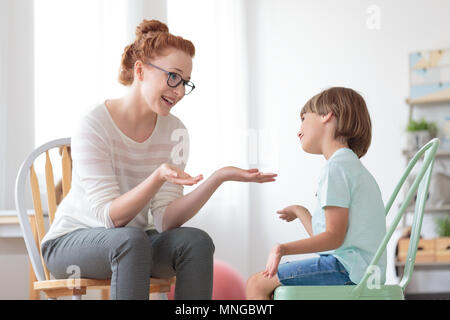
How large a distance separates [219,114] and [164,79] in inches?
88.0

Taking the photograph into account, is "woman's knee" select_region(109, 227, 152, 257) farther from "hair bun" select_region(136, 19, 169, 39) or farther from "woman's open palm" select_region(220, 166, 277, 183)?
"hair bun" select_region(136, 19, 169, 39)

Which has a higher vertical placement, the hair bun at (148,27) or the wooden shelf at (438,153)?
the hair bun at (148,27)

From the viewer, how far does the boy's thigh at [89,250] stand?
4.02ft

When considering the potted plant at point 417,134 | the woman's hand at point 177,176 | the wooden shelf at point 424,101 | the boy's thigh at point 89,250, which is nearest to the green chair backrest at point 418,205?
the woman's hand at point 177,176

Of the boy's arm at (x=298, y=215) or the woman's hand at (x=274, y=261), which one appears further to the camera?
the boy's arm at (x=298, y=215)

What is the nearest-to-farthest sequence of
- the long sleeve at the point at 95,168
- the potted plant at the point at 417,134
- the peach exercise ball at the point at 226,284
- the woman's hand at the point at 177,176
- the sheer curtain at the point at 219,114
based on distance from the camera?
1. the woman's hand at the point at 177,176
2. the long sleeve at the point at 95,168
3. the peach exercise ball at the point at 226,284
4. the sheer curtain at the point at 219,114
5. the potted plant at the point at 417,134

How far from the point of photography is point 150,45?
1.43 meters

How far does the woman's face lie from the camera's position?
4.60 ft

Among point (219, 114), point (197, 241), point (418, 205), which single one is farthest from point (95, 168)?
point (219, 114)

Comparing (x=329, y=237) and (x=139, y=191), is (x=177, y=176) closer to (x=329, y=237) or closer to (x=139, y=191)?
(x=139, y=191)


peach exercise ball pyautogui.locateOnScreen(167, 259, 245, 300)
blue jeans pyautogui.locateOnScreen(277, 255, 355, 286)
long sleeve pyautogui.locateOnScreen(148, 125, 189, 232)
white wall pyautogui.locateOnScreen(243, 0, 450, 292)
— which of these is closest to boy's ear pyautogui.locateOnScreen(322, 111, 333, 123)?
blue jeans pyautogui.locateOnScreen(277, 255, 355, 286)

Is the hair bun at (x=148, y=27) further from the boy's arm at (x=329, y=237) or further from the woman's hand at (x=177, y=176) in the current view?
the boy's arm at (x=329, y=237)

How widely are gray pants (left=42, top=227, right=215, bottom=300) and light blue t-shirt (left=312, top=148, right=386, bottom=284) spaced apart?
0.90ft

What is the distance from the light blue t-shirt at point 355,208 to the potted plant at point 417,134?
2.72 metres
